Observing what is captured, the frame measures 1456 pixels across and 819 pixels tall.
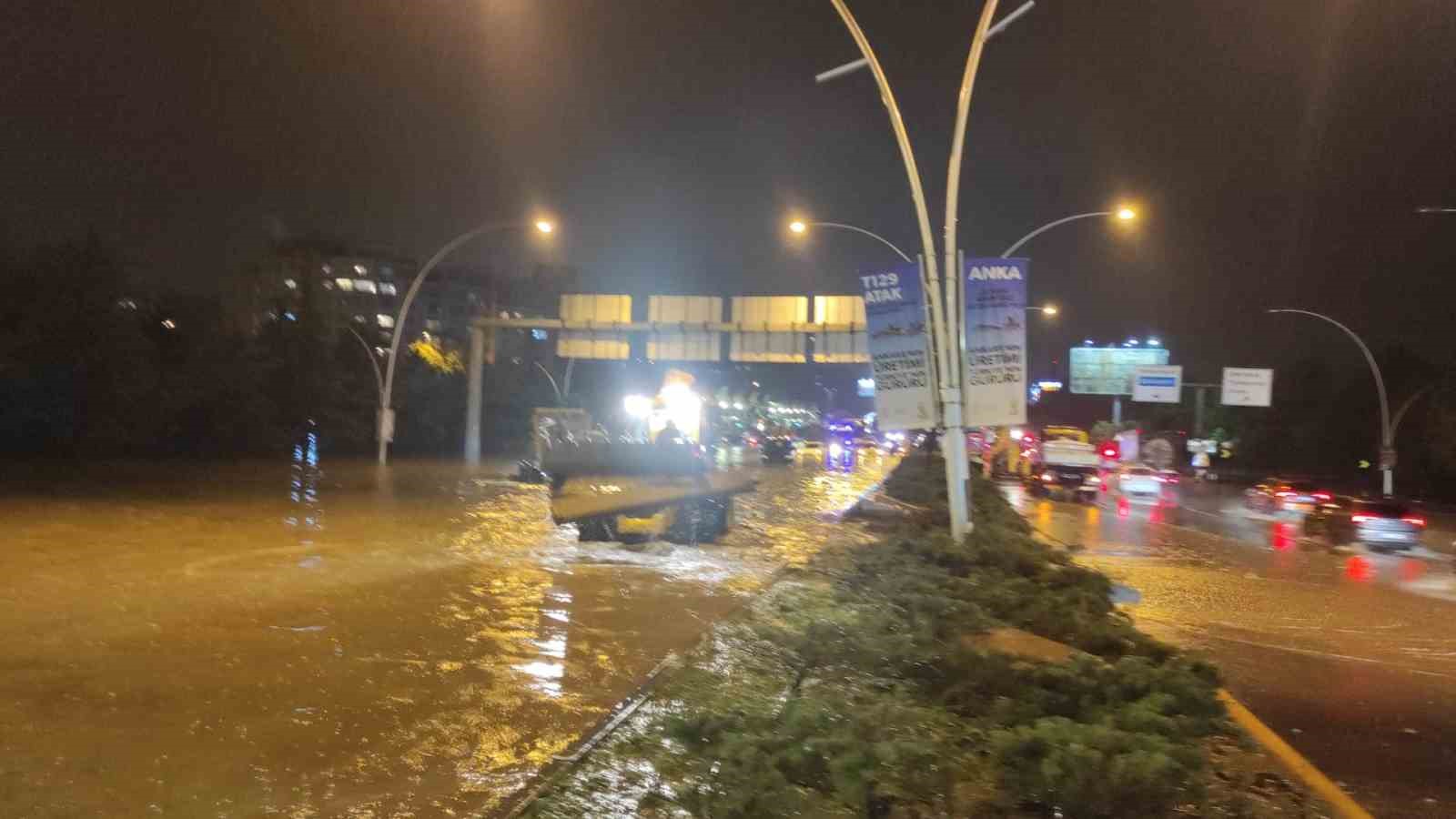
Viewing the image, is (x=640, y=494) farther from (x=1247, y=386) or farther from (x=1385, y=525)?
(x=1247, y=386)

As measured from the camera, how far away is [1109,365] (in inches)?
2608

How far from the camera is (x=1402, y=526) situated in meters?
28.2

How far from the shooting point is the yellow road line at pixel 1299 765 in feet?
21.4

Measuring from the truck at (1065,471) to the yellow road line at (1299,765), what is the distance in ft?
113

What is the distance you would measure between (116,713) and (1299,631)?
41.2 ft

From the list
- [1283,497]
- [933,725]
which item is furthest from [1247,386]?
[933,725]

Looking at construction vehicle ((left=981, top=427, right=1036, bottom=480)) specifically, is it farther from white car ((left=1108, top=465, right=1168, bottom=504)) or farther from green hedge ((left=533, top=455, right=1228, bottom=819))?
green hedge ((left=533, top=455, right=1228, bottom=819))

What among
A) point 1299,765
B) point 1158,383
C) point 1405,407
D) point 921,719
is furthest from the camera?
point 1158,383

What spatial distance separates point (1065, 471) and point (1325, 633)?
3201 cm

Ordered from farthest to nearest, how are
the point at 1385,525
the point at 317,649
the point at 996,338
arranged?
the point at 1385,525 → the point at 996,338 → the point at 317,649

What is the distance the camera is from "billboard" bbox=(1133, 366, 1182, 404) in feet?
205

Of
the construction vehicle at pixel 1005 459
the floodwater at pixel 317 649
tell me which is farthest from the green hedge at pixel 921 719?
the construction vehicle at pixel 1005 459

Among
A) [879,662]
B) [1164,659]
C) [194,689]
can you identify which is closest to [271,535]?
[194,689]

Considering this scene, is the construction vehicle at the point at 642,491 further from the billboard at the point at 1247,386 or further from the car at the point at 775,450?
the billboard at the point at 1247,386
